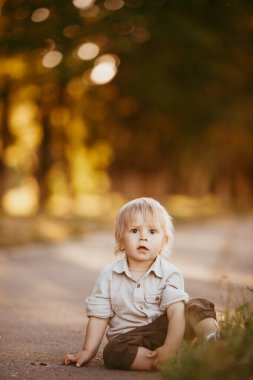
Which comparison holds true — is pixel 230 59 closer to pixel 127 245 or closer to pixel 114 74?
pixel 114 74

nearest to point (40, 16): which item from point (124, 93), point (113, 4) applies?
point (113, 4)

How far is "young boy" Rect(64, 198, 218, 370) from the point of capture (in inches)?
159

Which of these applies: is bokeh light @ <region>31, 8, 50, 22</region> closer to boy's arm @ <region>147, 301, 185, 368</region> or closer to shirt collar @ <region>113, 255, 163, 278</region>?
shirt collar @ <region>113, 255, 163, 278</region>

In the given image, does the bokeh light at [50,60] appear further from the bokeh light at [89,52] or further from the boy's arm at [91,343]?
the boy's arm at [91,343]

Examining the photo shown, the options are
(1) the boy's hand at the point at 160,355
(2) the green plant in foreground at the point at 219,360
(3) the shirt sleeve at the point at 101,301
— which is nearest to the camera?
(2) the green plant in foreground at the point at 219,360

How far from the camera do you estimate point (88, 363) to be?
13.8ft

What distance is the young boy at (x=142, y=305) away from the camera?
4.05 meters

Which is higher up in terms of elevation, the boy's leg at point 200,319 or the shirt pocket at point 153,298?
the shirt pocket at point 153,298

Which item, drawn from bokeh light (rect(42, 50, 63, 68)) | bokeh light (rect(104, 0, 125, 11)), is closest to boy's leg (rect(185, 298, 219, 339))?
bokeh light (rect(104, 0, 125, 11))

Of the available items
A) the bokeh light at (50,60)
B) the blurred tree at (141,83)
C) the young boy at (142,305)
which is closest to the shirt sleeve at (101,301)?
the young boy at (142,305)

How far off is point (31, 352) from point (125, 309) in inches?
31.4

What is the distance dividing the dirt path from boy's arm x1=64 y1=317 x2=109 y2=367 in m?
0.06

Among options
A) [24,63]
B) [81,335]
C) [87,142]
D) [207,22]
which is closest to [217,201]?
[87,142]

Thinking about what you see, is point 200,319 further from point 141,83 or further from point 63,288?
point 141,83
